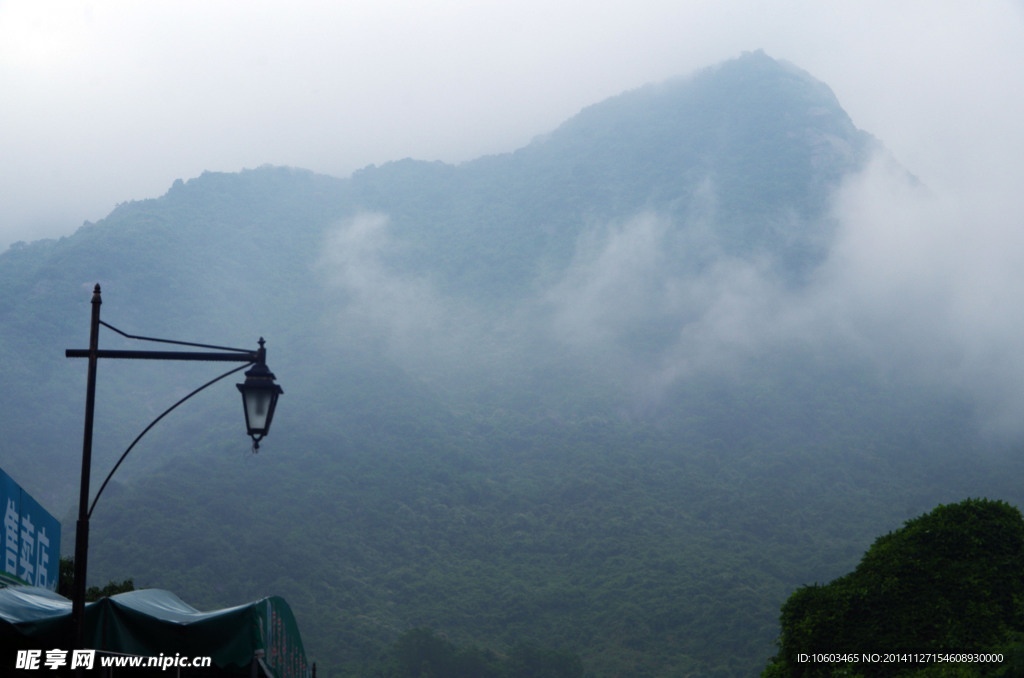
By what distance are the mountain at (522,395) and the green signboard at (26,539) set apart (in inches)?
2094

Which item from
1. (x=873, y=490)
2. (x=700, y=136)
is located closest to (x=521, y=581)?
(x=873, y=490)

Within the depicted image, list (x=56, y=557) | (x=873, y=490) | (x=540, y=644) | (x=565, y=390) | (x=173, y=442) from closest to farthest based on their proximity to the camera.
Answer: (x=56, y=557) < (x=540, y=644) < (x=873, y=490) < (x=173, y=442) < (x=565, y=390)

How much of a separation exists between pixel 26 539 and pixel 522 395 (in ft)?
360

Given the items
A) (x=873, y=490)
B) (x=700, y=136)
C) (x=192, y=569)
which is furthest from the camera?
(x=700, y=136)

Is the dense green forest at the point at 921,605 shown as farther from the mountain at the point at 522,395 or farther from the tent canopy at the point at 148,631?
the mountain at the point at 522,395

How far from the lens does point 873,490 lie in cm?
10075

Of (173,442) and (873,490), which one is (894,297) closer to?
(873,490)

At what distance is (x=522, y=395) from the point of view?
123 metres

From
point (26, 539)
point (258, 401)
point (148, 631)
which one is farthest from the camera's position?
point (26, 539)

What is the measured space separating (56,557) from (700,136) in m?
172

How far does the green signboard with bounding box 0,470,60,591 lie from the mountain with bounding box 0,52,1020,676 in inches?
2094
